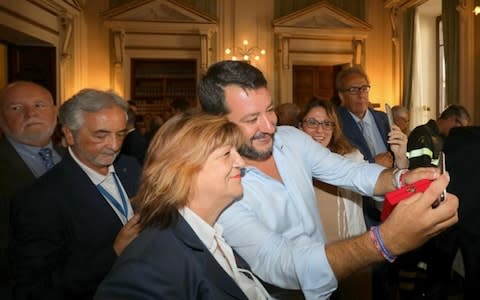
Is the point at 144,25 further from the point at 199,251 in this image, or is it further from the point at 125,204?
the point at 199,251

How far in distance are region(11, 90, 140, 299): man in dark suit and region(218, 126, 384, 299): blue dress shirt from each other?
1.24 ft

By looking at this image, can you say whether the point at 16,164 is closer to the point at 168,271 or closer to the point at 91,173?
the point at 91,173

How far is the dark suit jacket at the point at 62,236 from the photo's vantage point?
5.43 feet

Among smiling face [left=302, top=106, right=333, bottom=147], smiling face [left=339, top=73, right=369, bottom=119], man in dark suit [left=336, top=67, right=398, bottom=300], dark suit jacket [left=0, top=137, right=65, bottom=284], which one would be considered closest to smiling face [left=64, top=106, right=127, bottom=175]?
dark suit jacket [left=0, top=137, right=65, bottom=284]

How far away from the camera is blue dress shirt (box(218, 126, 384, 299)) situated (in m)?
1.35

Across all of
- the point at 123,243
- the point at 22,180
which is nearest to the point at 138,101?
the point at 22,180

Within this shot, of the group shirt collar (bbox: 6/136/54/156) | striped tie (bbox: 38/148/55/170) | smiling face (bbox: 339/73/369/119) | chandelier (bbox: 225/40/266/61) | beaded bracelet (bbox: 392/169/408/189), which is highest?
chandelier (bbox: 225/40/266/61)

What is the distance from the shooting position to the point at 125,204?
6.94ft

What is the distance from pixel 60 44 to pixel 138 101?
230 centimetres

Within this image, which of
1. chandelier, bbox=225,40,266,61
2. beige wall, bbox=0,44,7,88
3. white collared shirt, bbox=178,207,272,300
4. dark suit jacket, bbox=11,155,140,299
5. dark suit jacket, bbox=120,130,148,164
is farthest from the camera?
chandelier, bbox=225,40,266,61

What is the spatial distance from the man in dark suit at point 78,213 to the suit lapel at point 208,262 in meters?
0.29

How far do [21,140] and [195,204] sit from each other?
1489mm

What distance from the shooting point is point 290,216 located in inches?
68.7

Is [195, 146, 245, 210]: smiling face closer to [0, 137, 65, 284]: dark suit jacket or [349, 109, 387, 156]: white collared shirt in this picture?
[0, 137, 65, 284]: dark suit jacket
